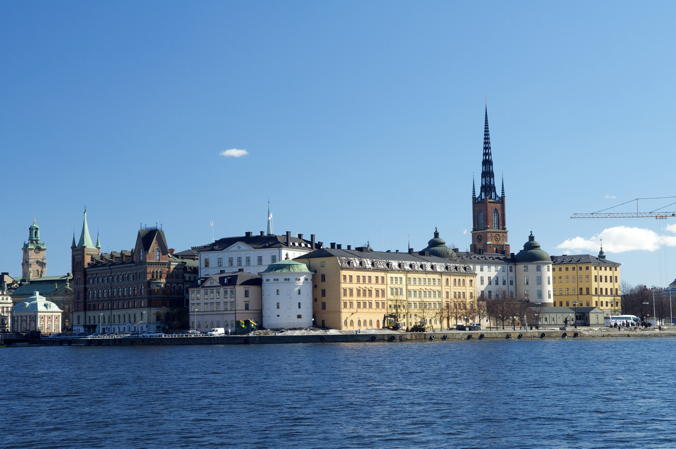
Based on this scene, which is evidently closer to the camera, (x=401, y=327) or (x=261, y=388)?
(x=261, y=388)

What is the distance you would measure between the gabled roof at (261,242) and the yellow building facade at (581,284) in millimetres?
58363

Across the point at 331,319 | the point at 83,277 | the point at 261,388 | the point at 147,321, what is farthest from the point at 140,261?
the point at 261,388

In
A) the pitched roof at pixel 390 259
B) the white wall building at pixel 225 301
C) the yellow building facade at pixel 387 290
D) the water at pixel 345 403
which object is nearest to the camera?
the water at pixel 345 403

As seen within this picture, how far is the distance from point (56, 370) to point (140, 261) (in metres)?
81.9

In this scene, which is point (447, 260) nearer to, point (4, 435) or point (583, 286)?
point (583, 286)

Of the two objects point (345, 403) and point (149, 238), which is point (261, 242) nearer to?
point (149, 238)

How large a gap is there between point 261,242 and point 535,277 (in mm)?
58004

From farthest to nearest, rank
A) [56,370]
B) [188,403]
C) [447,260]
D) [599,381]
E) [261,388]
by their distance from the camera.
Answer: [447,260], [56,370], [599,381], [261,388], [188,403]

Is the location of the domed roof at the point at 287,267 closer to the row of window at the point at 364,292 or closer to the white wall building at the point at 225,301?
the white wall building at the point at 225,301

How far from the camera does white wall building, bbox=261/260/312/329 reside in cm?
Result: 14138

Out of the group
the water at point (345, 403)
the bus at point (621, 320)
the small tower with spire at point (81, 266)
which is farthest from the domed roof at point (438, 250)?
the water at point (345, 403)

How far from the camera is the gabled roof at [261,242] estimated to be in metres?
156

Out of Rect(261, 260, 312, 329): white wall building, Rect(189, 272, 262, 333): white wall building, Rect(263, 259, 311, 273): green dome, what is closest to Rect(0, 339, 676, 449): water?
Rect(261, 260, 312, 329): white wall building

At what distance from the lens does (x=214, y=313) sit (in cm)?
14862
